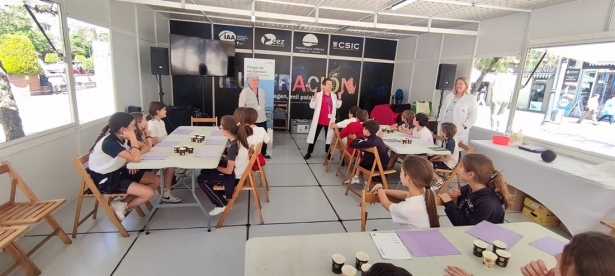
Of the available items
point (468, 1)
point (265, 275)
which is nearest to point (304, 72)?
point (468, 1)

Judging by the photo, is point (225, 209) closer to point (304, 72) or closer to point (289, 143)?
point (289, 143)

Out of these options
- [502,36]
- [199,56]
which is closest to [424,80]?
[502,36]

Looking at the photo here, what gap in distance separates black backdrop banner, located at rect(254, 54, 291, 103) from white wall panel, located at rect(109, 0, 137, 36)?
338 centimetres

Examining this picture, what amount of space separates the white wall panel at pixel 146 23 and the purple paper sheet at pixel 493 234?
19.0 ft

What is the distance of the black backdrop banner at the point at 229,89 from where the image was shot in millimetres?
7723

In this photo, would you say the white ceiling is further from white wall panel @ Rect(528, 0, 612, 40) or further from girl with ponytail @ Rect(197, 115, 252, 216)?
girl with ponytail @ Rect(197, 115, 252, 216)

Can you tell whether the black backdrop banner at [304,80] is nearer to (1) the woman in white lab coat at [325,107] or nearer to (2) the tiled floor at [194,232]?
(1) the woman in white lab coat at [325,107]

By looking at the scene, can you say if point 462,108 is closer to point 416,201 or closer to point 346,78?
point 416,201

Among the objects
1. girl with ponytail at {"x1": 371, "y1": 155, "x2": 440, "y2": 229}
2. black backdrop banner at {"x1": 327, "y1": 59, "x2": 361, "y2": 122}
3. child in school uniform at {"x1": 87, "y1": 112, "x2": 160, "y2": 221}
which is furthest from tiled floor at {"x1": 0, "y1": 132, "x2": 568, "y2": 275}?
black backdrop banner at {"x1": 327, "y1": 59, "x2": 361, "y2": 122}

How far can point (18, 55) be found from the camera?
2.61 metres

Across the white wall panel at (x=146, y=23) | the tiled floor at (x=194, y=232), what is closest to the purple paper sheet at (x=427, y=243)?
the tiled floor at (x=194, y=232)

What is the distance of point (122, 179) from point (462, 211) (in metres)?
2.91

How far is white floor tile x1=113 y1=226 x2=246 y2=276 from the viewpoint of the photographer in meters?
2.26

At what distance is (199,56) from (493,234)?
605 cm
